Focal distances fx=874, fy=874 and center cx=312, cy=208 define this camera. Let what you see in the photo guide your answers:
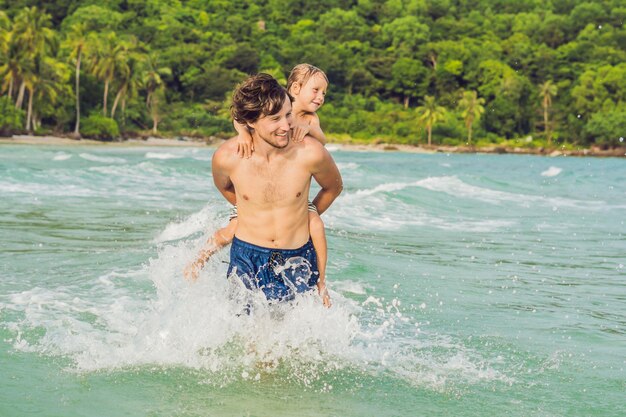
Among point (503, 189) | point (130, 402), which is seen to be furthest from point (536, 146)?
point (130, 402)

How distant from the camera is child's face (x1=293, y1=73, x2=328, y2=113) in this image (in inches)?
223

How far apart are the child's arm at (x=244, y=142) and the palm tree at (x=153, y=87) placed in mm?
91721

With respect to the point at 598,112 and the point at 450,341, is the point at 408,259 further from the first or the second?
→ the point at 598,112

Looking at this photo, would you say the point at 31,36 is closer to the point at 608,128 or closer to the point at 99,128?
the point at 99,128

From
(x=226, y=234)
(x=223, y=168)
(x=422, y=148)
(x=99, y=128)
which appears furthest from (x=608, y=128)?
(x=223, y=168)

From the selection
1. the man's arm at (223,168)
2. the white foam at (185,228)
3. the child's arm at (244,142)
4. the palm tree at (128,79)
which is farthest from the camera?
the palm tree at (128,79)

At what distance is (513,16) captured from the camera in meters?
144

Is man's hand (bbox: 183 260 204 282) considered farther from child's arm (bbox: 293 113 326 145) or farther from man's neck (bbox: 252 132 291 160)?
child's arm (bbox: 293 113 326 145)

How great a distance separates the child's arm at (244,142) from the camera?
4992 millimetres

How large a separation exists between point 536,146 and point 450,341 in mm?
100491

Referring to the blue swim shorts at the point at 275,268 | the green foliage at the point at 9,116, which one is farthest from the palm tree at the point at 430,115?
the blue swim shorts at the point at 275,268

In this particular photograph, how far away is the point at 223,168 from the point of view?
5.15m

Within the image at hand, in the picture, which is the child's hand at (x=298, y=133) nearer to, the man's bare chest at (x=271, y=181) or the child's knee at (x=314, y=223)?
the man's bare chest at (x=271, y=181)

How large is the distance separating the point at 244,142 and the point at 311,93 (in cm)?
87
